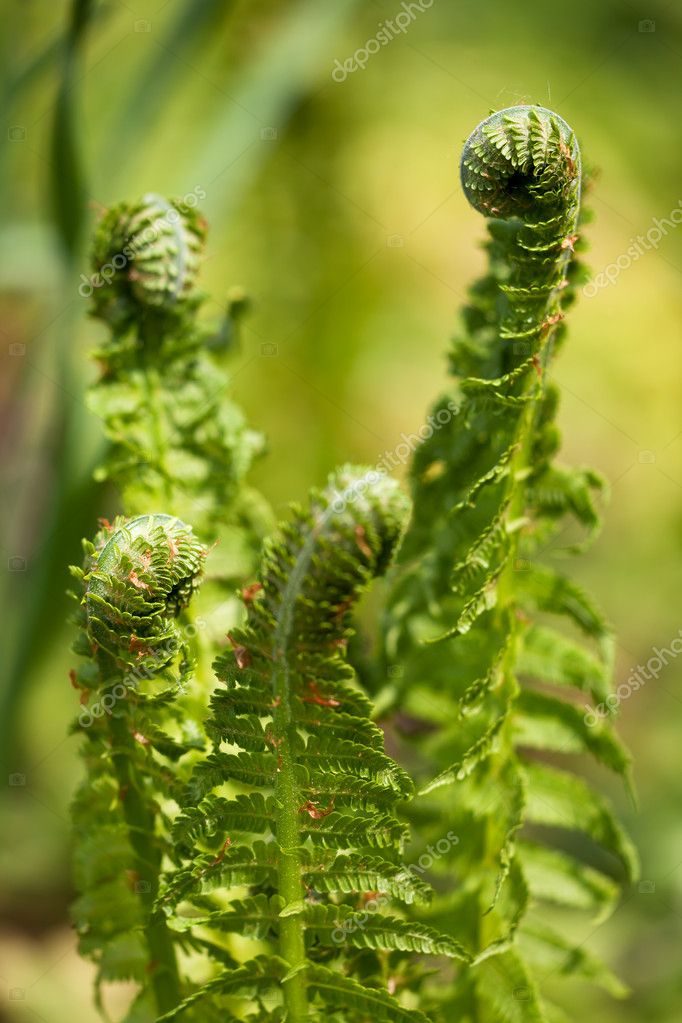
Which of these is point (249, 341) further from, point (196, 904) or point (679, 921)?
point (196, 904)

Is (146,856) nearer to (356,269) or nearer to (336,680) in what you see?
(336,680)

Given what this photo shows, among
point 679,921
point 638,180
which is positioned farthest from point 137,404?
point 638,180

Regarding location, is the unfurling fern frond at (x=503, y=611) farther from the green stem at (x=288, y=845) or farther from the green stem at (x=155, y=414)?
the green stem at (x=155, y=414)

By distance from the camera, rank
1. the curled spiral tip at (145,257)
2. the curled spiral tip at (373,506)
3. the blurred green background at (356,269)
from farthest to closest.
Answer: the blurred green background at (356,269) < the curled spiral tip at (145,257) < the curled spiral tip at (373,506)

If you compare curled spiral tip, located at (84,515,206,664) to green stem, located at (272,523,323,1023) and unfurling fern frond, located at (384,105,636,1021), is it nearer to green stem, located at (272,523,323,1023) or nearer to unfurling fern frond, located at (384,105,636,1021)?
green stem, located at (272,523,323,1023)

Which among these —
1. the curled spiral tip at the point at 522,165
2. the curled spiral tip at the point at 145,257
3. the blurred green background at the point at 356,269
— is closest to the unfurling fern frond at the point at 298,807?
the curled spiral tip at the point at 522,165

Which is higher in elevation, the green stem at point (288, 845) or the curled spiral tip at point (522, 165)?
A: the curled spiral tip at point (522, 165)
